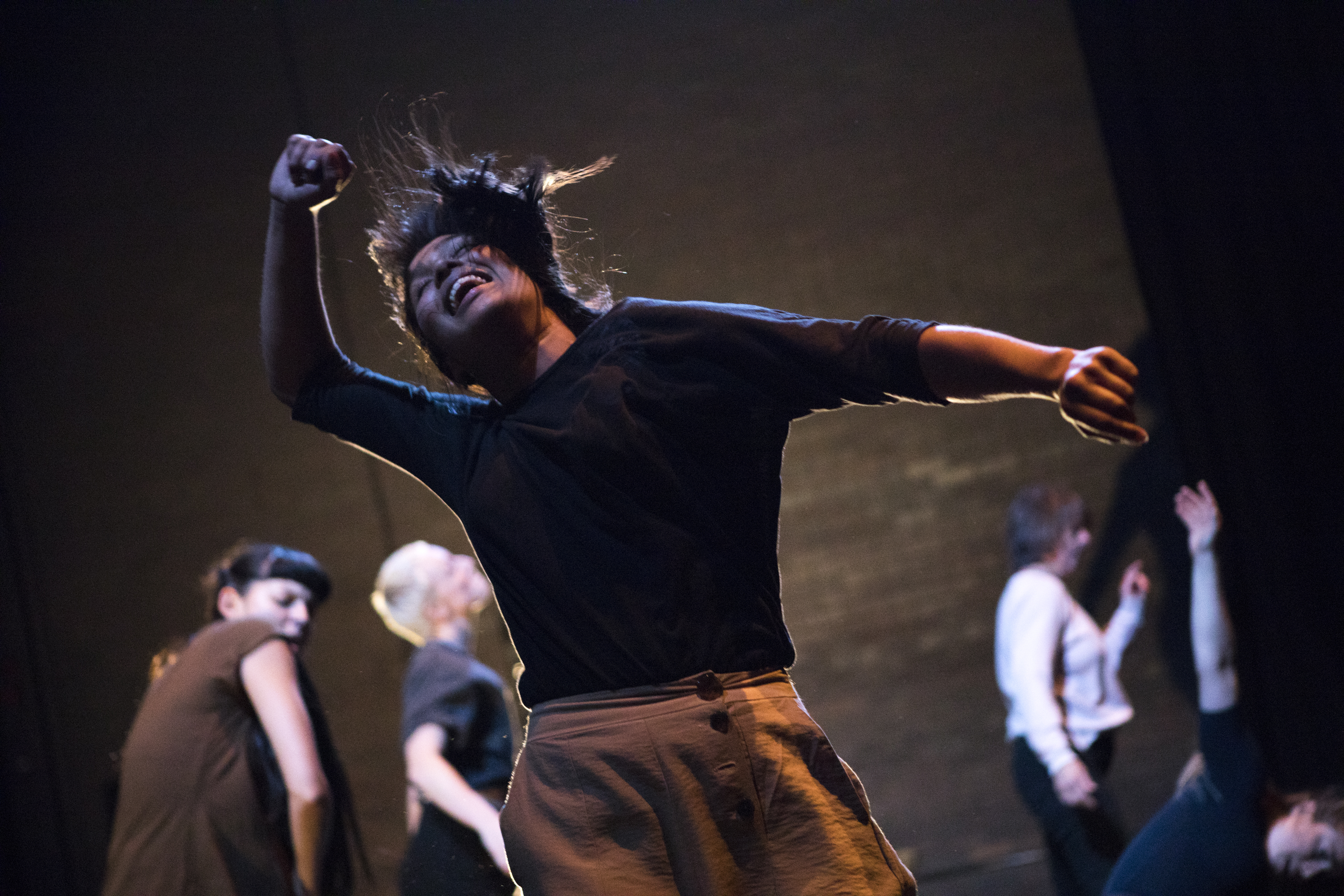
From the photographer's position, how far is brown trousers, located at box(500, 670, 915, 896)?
103 cm

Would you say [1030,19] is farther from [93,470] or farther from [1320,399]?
[93,470]

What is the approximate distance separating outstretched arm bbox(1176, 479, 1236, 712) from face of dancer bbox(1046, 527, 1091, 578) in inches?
12.5

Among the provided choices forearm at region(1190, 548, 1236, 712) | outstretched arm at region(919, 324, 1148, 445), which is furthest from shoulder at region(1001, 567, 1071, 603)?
outstretched arm at region(919, 324, 1148, 445)

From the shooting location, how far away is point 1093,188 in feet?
15.2

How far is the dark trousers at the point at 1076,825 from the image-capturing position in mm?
2840

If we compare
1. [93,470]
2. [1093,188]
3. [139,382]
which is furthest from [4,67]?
[1093,188]

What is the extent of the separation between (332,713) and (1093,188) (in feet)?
12.4

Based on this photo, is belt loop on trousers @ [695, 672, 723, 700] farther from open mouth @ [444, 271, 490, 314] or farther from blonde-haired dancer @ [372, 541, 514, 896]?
blonde-haired dancer @ [372, 541, 514, 896]

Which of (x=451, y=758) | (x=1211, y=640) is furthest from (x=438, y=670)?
(x=1211, y=640)

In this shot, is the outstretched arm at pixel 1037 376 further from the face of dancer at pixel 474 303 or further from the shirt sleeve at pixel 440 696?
the shirt sleeve at pixel 440 696

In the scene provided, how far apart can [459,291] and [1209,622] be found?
252cm

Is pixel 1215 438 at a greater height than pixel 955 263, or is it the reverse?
pixel 955 263

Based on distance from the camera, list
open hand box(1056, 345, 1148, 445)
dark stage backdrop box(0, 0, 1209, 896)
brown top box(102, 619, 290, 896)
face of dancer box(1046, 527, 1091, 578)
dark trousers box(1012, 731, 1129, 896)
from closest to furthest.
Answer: open hand box(1056, 345, 1148, 445)
brown top box(102, 619, 290, 896)
dark trousers box(1012, 731, 1129, 896)
face of dancer box(1046, 527, 1091, 578)
dark stage backdrop box(0, 0, 1209, 896)

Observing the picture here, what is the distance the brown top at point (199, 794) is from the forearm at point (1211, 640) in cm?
223
